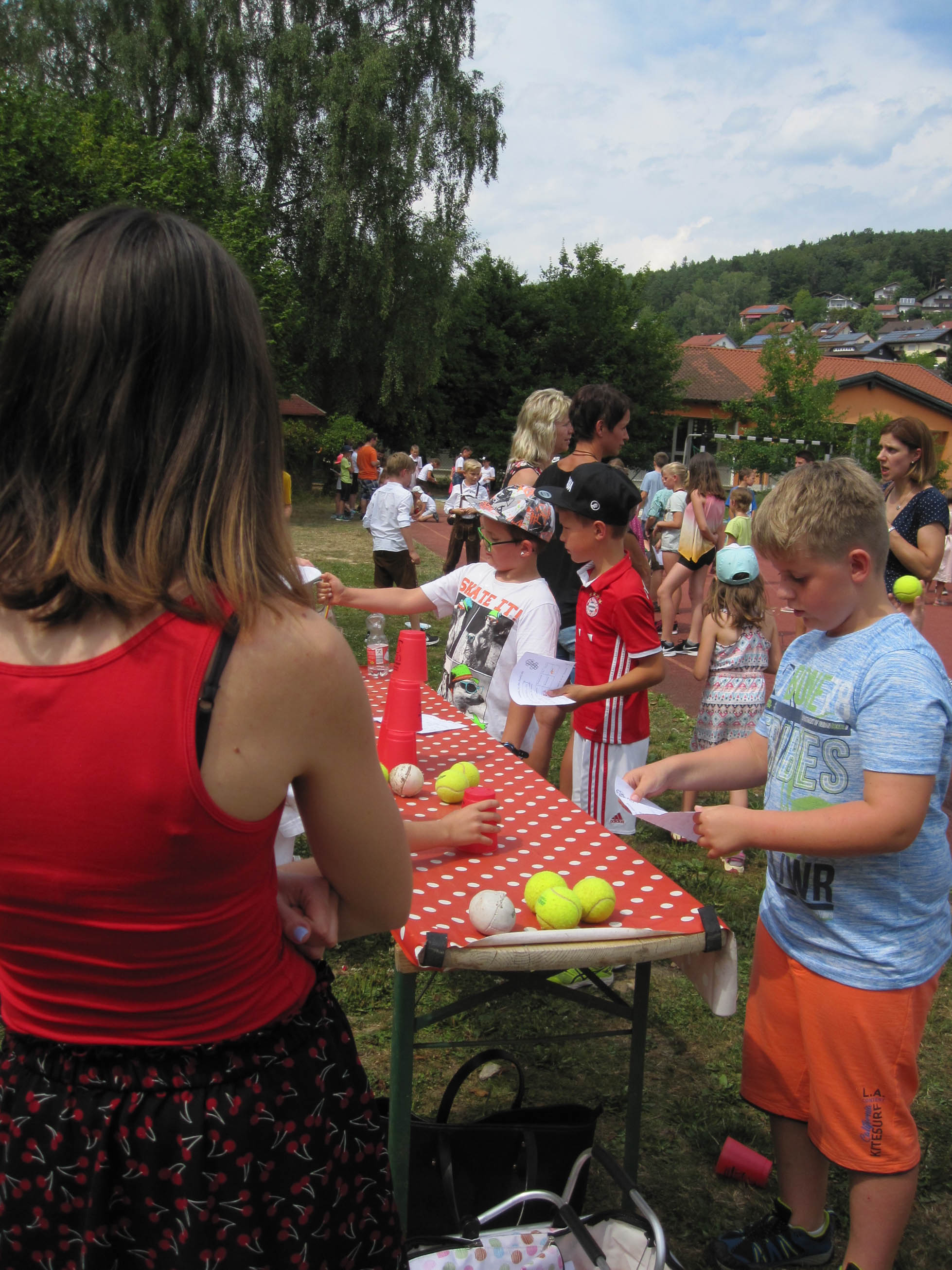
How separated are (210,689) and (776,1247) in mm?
2136

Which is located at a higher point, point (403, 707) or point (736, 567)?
point (736, 567)

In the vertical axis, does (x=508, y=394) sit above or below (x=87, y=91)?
below

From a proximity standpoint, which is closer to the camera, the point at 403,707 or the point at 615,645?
the point at 403,707

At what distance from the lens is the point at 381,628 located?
14.6ft

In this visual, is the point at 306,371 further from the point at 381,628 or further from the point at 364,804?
the point at 364,804

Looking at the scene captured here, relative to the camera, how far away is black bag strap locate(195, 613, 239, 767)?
899 millimetres

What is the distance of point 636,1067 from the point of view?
7.42 ft

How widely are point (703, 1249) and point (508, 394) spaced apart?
34503 millimetres

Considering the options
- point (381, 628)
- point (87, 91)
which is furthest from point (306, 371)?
point (381, 628)

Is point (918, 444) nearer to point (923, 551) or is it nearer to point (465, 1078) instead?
point (923, 551)

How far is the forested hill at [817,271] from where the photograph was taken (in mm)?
146375

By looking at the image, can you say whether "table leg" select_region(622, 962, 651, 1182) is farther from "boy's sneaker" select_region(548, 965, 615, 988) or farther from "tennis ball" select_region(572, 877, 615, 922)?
"boy's sneaker" select_region(548, 965, 615, 988)

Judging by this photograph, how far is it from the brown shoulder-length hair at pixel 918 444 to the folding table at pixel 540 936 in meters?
3.21

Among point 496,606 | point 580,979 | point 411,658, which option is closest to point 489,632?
point 496,606
